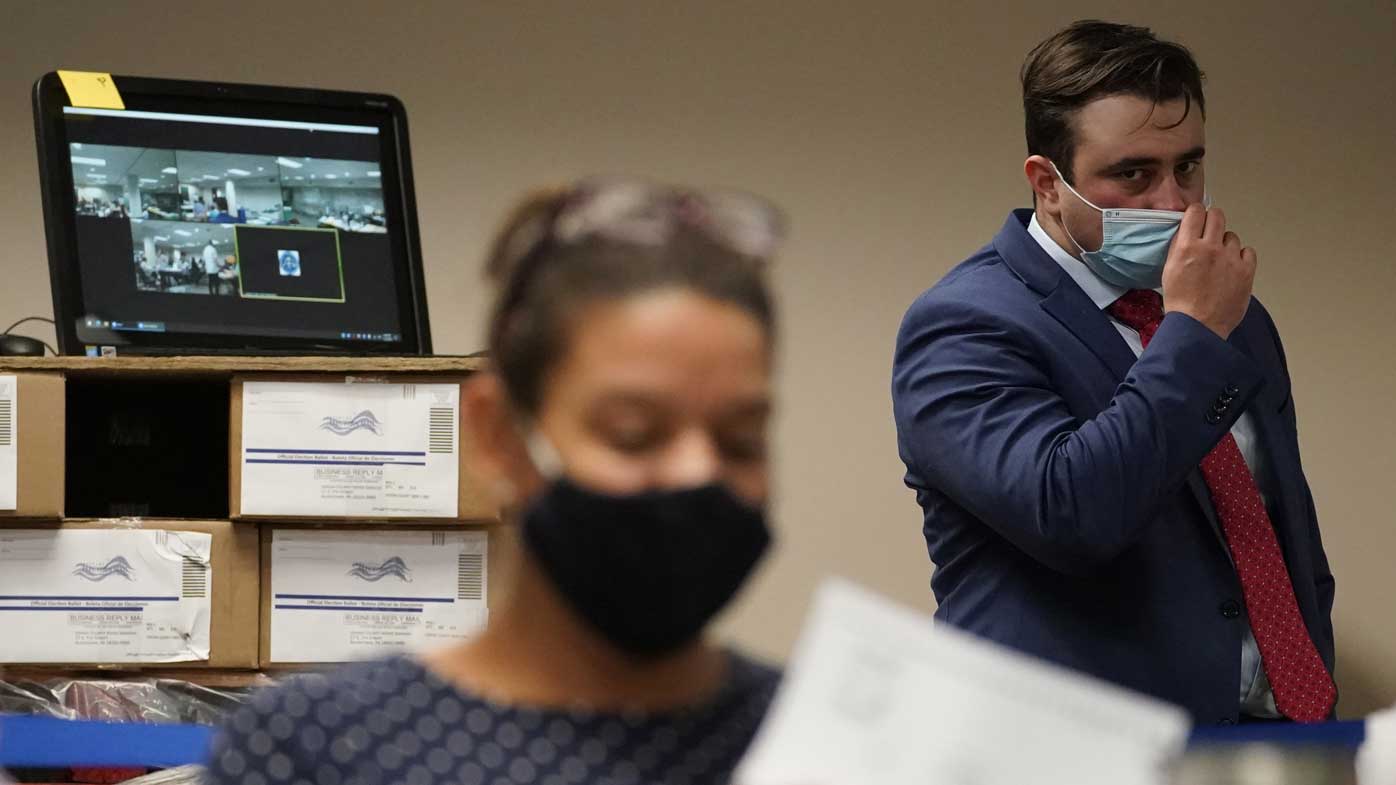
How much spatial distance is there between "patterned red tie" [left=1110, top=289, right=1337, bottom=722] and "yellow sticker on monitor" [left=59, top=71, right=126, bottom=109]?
1601 millimetres

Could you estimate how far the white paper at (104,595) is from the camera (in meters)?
2.15

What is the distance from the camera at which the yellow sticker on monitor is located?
233cm

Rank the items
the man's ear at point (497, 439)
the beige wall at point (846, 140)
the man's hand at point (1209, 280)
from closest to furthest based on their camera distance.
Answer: the man's ear at point (497, 439), the man's hand at point (1209, 280), the beige wall at point (846, 140)

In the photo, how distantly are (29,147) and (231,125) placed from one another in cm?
117

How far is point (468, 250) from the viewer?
335 centimetres

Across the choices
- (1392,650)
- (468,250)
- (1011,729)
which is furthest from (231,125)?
(1392,650)

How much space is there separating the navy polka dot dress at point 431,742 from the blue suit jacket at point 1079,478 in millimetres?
904

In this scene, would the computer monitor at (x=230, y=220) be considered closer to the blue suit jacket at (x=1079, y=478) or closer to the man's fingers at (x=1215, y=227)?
the blue suit jacket at (x=1079, y=478)

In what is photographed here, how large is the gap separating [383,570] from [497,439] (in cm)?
146

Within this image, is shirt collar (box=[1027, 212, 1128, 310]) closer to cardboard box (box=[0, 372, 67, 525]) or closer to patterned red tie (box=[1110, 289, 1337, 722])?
patterned red tie (box=[1110, 289, 1337, 722])

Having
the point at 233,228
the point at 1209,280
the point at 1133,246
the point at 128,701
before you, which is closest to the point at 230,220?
the point at 233,228

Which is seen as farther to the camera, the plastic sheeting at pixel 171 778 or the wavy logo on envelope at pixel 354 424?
the wavy logo on envelope at pixel 354 424

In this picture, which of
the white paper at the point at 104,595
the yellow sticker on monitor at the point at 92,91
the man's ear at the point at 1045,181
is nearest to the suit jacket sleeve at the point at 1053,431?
the man's ear at the point at 1045,181

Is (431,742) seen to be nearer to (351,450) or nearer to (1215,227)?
(1215,227)
